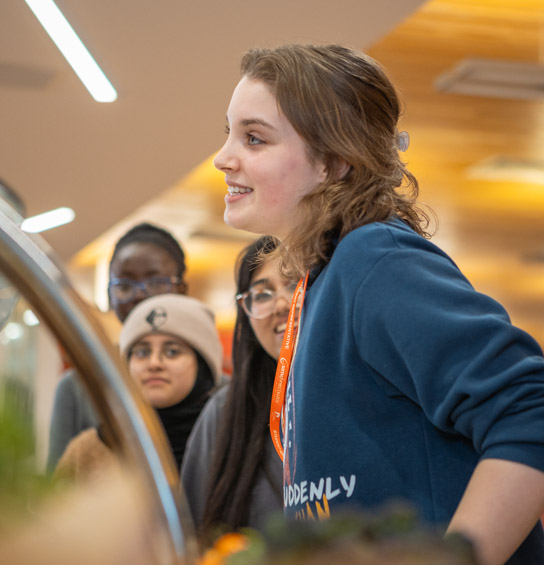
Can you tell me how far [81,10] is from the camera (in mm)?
2949

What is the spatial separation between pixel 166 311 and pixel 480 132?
345cm

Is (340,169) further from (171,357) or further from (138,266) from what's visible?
(138,266)

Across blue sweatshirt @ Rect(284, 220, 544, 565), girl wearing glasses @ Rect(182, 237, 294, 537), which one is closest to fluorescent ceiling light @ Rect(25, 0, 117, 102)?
girl wearing glasses @ Rect(182, 237, 294, 537)

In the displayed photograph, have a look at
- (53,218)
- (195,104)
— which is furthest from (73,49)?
(53,218)

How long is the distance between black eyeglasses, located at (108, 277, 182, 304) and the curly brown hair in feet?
4.60

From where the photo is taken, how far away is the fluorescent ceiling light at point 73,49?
2930mm

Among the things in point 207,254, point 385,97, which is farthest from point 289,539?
point 207,254

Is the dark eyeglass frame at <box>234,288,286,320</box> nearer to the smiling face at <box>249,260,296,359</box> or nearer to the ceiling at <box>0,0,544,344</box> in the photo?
the smiling face at <box>249,260,296,359</box>

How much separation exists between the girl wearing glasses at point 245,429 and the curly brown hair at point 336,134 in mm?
476

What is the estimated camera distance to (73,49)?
11.0 feet

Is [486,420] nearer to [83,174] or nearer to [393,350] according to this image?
[393,350]

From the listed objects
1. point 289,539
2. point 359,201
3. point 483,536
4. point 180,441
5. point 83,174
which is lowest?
point 180,441

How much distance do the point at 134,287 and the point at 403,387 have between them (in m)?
1.70

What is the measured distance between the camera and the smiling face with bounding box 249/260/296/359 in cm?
179
